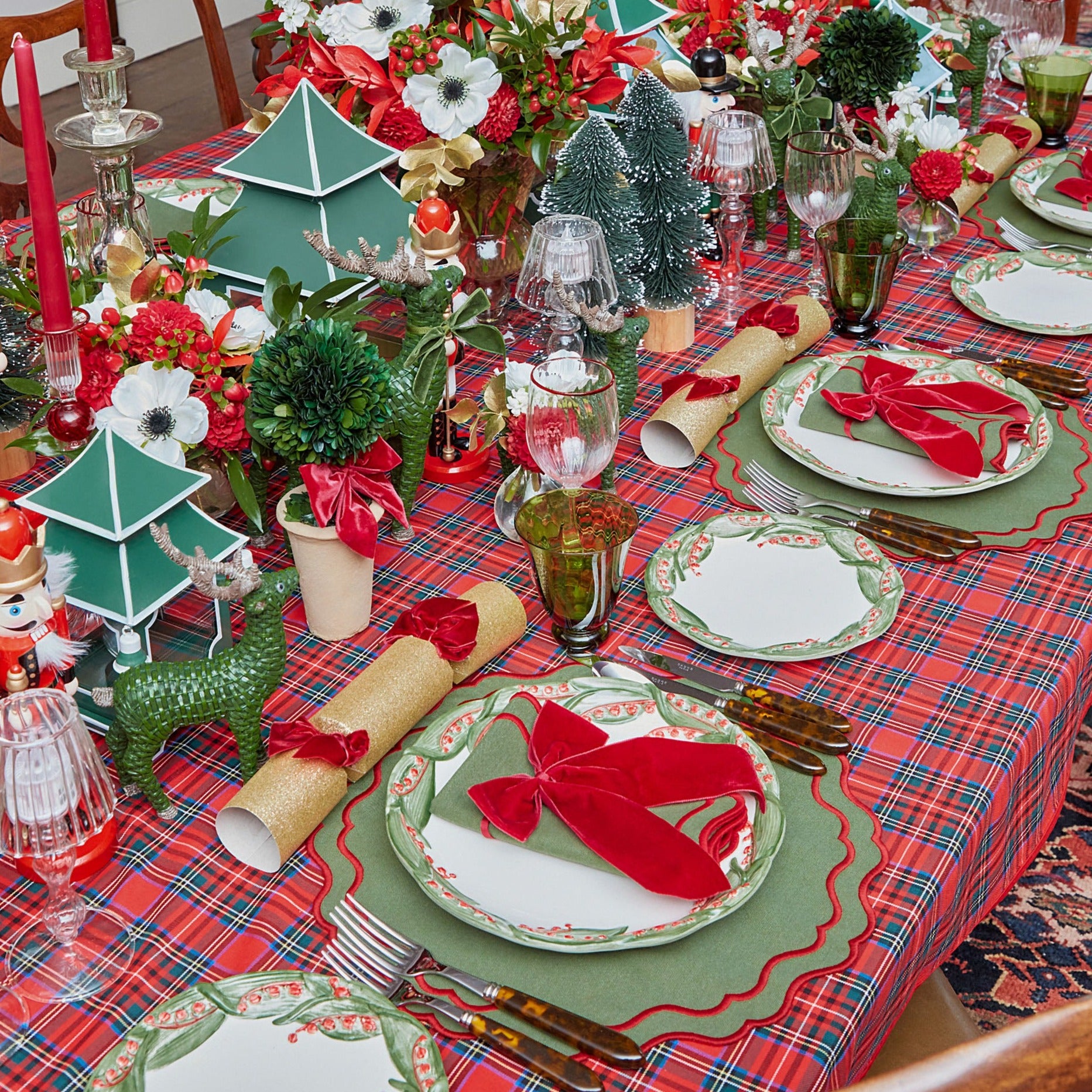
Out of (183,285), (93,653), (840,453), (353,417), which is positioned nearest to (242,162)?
(183,285)

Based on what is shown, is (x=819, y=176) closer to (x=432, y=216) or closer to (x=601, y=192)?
(x=601, y=192)

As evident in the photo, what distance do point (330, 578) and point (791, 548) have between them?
0.42 metres

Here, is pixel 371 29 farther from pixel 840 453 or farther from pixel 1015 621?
pixel 1015 621

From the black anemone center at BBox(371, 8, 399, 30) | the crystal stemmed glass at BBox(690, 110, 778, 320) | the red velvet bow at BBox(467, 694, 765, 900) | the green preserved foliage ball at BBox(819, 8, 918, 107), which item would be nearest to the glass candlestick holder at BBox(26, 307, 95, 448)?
the red velvet bow at BBox(467, 694, 765, 900)

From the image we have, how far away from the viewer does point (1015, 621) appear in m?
1.09

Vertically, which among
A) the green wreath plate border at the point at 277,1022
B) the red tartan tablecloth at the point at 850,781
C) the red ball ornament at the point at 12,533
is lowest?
the red tartan tablecloth at the point at 850,781

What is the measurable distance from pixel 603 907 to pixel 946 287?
3.64 feet

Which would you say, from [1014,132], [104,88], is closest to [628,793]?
[104,88]

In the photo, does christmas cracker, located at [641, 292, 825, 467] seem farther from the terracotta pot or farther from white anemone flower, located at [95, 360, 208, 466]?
white anemone flower, located at [95, 360, 208, 466]

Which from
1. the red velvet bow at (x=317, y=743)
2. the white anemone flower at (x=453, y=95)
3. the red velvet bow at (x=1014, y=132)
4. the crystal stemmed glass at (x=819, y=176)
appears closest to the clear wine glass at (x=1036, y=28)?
the red velvet bow at (x=1014, y=132)

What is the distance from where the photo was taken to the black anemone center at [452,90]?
53.8 inches

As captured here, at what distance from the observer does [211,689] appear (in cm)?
90

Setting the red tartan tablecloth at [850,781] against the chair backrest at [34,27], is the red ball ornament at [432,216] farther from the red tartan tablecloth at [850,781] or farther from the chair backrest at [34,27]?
the chair backrest at [34,27]

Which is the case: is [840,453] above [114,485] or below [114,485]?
below
